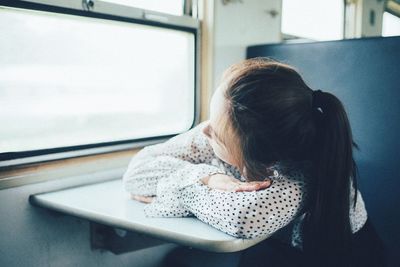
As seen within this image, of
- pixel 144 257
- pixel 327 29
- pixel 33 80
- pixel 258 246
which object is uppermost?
pixel 327 29

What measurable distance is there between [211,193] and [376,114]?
95cm

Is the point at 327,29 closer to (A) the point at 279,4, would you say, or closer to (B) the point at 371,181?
(A) the point at 279,4

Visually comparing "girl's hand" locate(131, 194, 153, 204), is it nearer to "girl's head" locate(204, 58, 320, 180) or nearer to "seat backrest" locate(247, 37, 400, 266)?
"girl's head" locate(204, 58, 320, 180)

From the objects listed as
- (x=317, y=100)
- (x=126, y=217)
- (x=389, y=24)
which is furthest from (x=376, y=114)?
(x=389, y=24)

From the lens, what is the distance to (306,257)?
107 centimetres

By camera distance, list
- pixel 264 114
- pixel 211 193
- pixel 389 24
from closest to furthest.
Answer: pixel 264 114 < pixel 211 193 < pixel 389 24

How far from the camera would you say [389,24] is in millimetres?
3996

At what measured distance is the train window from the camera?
4.27 feet

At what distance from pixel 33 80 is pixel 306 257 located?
3.27 ft

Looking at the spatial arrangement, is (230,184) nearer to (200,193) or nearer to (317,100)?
(200,193)

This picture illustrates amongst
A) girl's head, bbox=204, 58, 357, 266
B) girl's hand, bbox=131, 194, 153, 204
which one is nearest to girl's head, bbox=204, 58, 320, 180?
girl's head, bbox=204, 58, 357, 266

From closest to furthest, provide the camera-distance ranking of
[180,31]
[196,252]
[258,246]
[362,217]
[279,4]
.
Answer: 1. [362,217]
2. [258,246]
3. [196,252]
4. [180,31]
5. [279,4]

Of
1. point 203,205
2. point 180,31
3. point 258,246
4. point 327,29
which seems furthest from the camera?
point 327,29

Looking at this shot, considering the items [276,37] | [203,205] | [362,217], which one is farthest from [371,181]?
[276,37]
